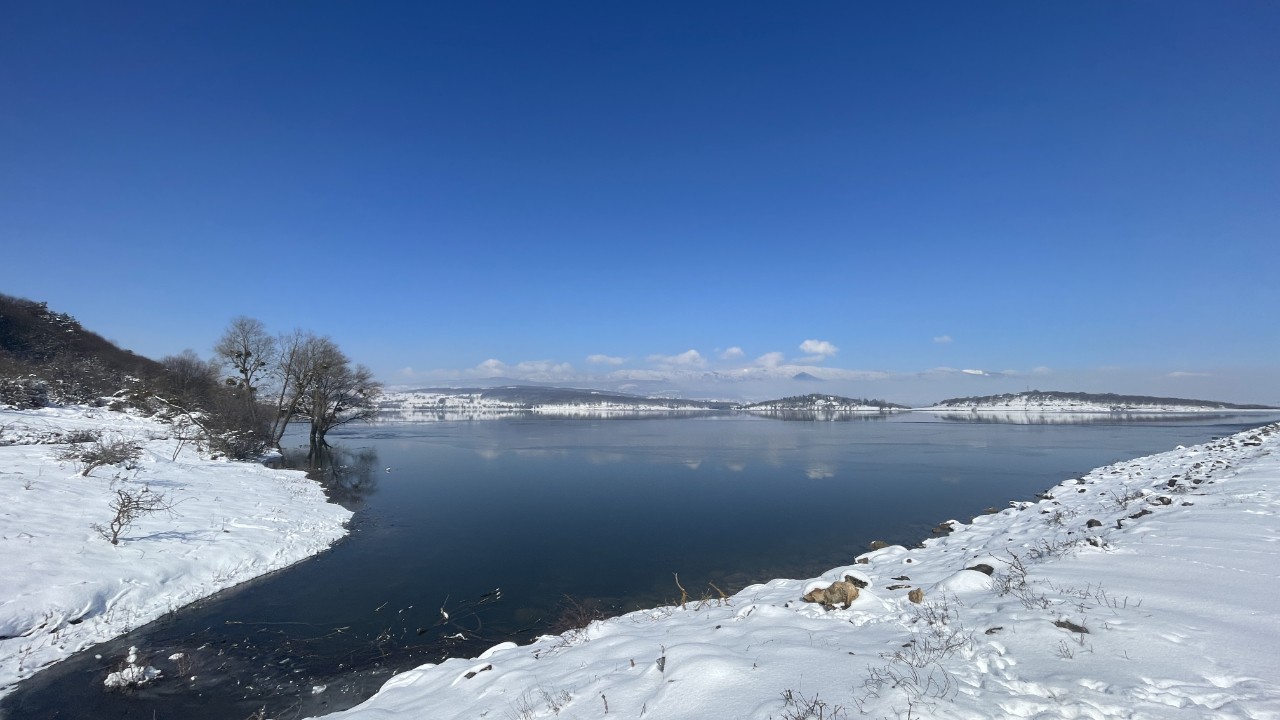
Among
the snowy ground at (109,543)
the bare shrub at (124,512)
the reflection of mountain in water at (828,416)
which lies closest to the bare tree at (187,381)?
the snowy ground at (109,543)

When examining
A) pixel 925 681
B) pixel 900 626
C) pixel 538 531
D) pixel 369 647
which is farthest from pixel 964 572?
pixel 538 531

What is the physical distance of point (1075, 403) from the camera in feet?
515

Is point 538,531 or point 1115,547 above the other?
point 1115,547

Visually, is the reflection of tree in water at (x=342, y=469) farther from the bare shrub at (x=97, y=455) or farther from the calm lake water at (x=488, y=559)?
the bare shrub at (x=97, y=455)

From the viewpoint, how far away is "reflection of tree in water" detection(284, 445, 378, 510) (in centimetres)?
2063

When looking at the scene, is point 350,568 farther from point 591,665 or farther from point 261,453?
point 261,453

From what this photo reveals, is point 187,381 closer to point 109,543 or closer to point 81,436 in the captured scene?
point 81,436

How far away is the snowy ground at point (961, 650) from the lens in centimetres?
376

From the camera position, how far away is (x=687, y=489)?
23.1 m

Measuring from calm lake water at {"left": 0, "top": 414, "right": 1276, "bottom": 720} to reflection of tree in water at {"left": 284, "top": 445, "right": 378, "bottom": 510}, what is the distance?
10.3 inches

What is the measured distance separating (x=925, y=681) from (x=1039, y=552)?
5789mm

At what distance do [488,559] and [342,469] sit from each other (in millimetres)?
19061

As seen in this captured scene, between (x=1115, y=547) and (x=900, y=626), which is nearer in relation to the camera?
(x=900, y=626)

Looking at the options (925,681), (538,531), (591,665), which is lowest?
(538,531)
